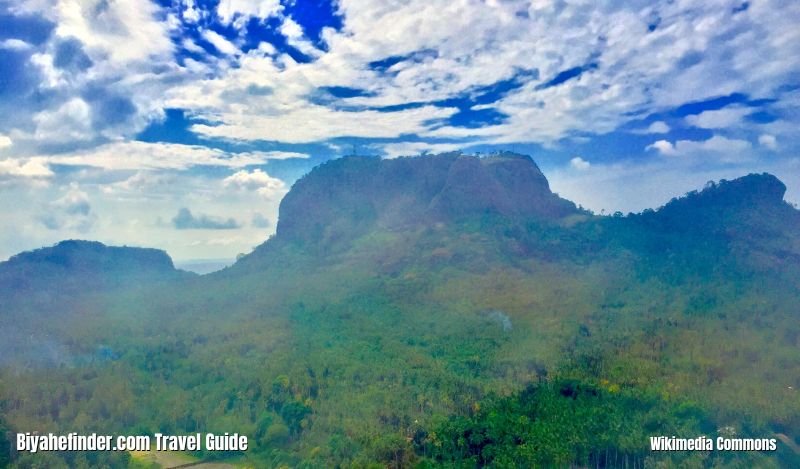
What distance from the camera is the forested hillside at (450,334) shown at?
4022cm

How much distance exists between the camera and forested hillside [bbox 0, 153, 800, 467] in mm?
40219

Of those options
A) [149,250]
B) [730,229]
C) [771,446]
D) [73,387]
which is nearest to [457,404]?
[771,446]

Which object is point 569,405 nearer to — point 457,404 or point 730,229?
point 457,404

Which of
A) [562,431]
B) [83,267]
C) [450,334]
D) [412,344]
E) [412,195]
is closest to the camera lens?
[562,431]

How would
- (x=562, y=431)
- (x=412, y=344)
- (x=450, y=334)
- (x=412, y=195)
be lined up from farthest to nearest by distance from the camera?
(x=412, y=195) < (x=450, y=334) < (x=412, y=344) < (x=562, y=431)

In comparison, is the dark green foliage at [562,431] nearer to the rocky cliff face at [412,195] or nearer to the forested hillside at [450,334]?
the forested hillside at [450,334]

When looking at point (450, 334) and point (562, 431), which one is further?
point (450, 334)

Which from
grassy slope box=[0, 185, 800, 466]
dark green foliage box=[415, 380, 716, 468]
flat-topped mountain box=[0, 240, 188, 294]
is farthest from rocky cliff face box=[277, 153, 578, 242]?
dark green foliage box=[415, 380, 716, 468]

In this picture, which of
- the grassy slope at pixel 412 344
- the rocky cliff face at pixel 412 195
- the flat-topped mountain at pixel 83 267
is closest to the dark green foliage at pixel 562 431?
the grassy slope at pixel 412 344

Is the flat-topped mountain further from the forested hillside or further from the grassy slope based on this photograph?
the grassy slope

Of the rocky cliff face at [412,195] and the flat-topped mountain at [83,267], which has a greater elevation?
the rocky cliff face at [412,195]

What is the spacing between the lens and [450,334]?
68.9 metres

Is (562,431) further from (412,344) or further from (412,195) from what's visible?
(412,195)

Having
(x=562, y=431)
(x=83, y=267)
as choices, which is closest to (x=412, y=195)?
(x=83, y=267)
